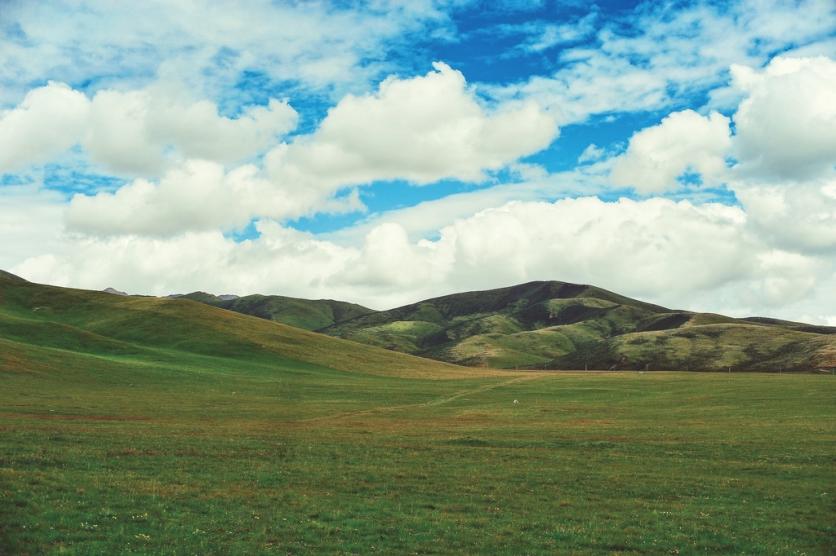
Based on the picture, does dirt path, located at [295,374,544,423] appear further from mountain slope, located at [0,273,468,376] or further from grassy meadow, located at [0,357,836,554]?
mountain slope, located at [0,273,468,376]

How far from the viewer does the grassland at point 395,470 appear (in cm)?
2428

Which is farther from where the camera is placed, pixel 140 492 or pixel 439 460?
pixel 439 460

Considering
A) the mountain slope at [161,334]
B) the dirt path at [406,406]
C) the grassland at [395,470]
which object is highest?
the mountain slope at [161,334]

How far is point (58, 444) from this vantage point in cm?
3988

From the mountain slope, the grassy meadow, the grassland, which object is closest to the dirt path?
the grassland

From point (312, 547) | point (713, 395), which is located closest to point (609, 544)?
point (312, 547)

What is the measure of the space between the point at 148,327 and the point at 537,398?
10478cm

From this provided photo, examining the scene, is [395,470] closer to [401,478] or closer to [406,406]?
[401,478]

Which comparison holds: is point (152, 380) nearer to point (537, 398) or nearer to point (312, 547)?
point (537, 398)

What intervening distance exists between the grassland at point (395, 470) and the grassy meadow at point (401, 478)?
16cm

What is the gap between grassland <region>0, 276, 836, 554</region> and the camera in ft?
79.7

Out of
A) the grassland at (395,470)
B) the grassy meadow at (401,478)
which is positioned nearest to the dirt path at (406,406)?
the grassland at (395,470)

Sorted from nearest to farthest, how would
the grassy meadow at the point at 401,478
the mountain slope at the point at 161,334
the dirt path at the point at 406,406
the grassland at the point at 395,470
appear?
the grassy meadow at the point at 401,478
the grassland at the point at 395,470
the dirt path at the point at 406,406
the mountain slope at the point at 161,334

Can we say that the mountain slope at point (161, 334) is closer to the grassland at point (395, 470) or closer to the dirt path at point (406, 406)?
the grassland at point (395, 470)
